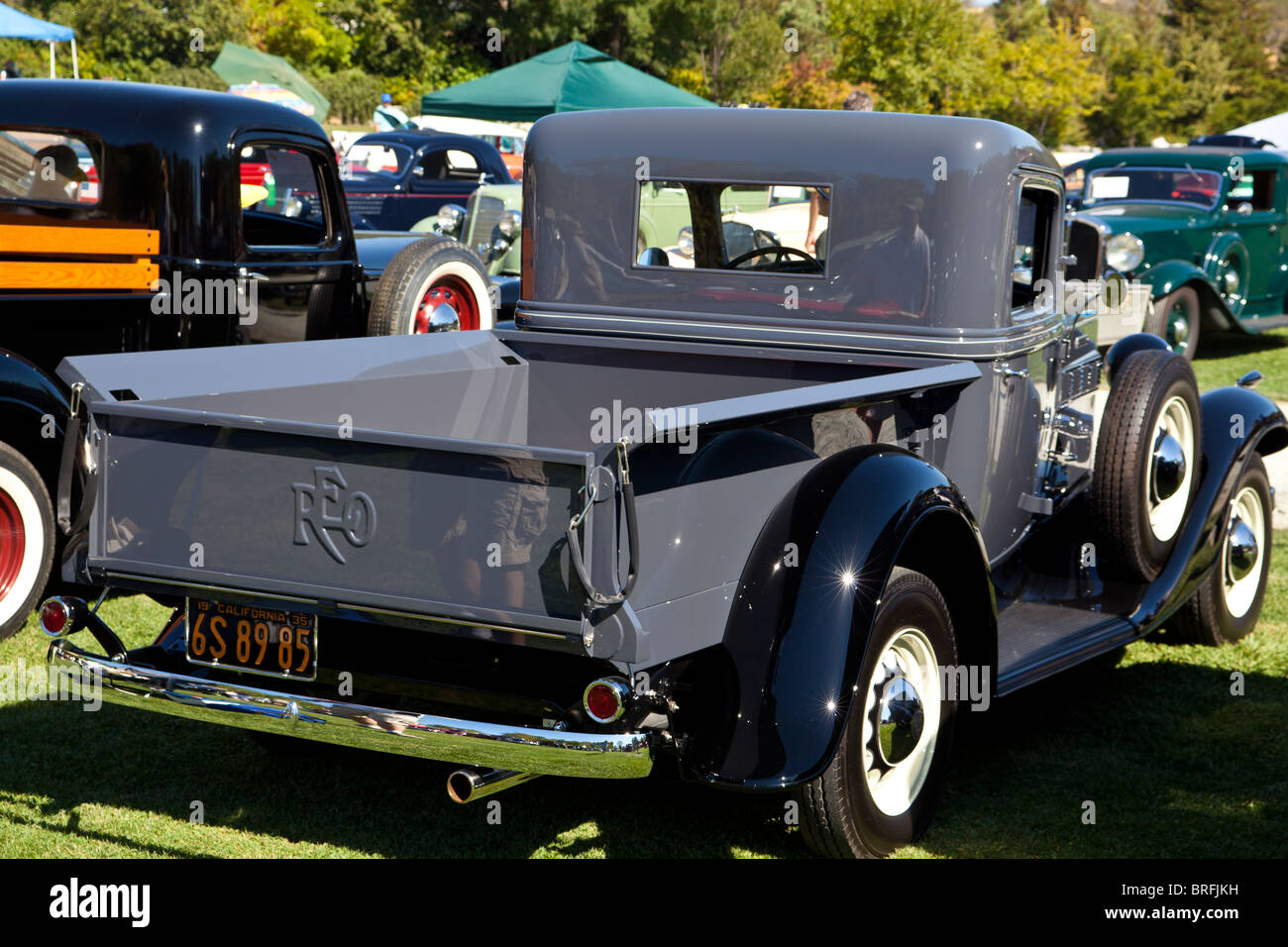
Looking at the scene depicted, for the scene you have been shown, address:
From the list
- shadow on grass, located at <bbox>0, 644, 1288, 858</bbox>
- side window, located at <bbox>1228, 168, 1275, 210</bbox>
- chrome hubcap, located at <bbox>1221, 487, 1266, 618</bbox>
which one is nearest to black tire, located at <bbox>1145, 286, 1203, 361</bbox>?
side window, located at <bbox>1228, 168, 1275, 210</bbox>

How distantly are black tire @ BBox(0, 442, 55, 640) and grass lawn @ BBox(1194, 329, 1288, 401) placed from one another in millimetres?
9097

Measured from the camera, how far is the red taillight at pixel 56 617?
328cm

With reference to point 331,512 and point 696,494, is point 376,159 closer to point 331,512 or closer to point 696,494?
point 331,512

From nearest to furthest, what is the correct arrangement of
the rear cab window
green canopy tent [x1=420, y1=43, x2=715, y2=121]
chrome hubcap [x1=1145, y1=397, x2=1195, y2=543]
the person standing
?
the person standing
the rear cab window
chrome hubcap [x1=1145, y1=397, x2=1195, y2=543]
green canopy tent [x1=420, y1=43, x2=715, y2=121]

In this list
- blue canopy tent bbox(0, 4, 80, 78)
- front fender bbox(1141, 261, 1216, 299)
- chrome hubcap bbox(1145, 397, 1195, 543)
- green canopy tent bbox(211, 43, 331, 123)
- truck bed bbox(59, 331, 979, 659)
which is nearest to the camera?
truck bed bbox(59, 331, 979, 659)

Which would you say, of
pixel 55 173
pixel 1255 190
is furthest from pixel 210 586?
pixel 1255 190

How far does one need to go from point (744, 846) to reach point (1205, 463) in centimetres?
249

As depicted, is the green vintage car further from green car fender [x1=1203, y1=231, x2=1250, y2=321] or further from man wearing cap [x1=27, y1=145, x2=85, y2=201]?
man wearing cap [x1=27, y1=145, x2=85, y2=201]

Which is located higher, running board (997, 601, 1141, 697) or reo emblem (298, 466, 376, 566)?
reo emblem (298, 466, 376, 566)

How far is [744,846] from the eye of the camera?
3.46 meters

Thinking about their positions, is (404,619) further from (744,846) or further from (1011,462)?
(1011,462)

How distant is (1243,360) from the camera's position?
12.6 m

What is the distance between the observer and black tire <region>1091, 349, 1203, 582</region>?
4.36 metres
